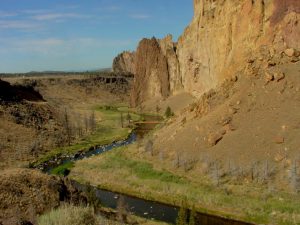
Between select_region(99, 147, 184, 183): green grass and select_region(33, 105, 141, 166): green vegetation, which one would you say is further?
select_region(33, 105, 141, 166): green vegetation

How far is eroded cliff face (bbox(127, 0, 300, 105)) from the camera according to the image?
2478 inches

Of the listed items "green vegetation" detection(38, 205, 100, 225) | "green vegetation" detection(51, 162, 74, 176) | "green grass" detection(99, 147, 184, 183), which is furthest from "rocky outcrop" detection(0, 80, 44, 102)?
"green vegetation" detection(38, 205, 100, 225)

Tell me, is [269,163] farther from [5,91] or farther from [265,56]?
[5,91]

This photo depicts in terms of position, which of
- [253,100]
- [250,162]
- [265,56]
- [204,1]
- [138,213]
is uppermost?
[204,1]

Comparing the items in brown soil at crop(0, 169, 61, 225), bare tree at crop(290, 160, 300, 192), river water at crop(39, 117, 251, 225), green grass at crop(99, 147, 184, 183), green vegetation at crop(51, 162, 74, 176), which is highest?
brown soil at crop(0, 169, 61, 225)

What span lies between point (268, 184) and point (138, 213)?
13.3 metres

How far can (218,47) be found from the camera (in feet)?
299

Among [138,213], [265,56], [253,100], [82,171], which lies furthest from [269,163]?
[82,171]

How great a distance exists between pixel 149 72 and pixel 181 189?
112 meters

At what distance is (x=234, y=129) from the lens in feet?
175

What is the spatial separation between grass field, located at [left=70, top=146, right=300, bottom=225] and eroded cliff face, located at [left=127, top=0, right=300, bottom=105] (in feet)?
66.3

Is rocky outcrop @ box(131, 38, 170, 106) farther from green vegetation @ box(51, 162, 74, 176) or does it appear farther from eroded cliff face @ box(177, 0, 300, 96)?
green vegetation @ box(51, 162, 74, 176)

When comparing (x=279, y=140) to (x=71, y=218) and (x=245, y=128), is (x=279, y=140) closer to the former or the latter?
(x=245, y=128)

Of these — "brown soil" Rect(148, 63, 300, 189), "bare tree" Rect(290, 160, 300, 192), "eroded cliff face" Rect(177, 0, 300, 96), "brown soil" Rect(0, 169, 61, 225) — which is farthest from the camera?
"eroded cliff face" Rect(177, 0, 300, 96)
